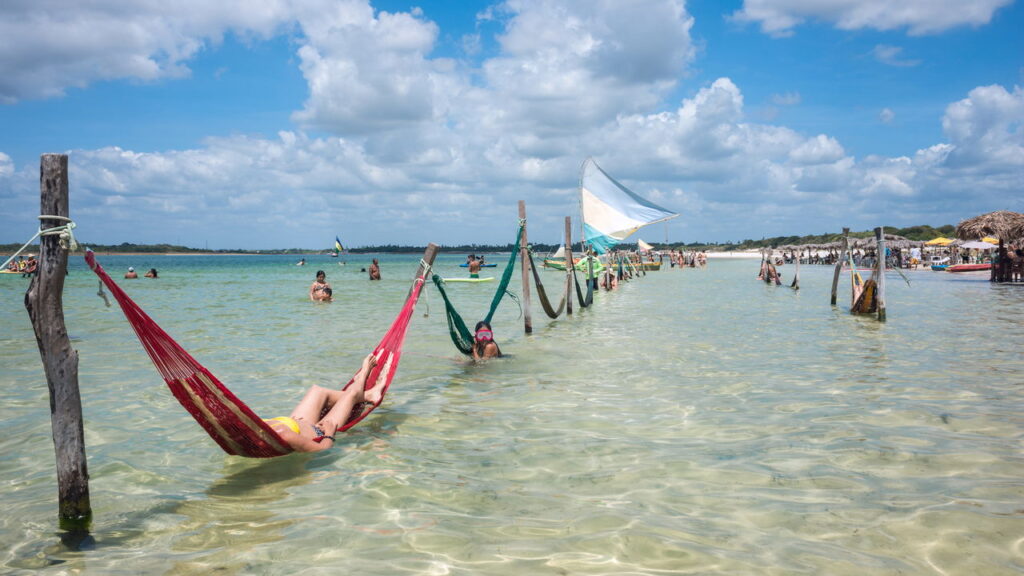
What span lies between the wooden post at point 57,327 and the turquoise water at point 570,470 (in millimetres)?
572

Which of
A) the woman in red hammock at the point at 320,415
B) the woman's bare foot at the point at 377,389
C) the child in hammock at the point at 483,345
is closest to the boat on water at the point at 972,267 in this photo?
the child in hammock at the point at 483,345

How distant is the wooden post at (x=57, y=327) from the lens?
3227 mm

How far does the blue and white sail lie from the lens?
2586 cm

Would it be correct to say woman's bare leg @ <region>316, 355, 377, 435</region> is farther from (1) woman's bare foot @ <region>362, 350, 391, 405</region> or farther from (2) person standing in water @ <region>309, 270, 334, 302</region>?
(2) person standing in water @ <region>309, 270, 334, 302</region>

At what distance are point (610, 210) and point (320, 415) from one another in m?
22.0

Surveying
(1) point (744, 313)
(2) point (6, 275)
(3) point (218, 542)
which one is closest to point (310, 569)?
(3) point (218, 542)

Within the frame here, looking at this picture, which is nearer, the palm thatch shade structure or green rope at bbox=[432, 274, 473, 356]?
green rope at bbox=[432, 274, 473, 356]

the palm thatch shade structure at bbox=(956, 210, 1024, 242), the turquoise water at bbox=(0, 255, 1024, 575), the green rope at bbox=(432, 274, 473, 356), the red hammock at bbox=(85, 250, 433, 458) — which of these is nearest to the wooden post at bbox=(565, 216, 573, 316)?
the turquoise water at bbox=(0, 255, 1024, 575)

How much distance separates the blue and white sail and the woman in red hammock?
20.5 metres

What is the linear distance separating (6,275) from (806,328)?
4949cm

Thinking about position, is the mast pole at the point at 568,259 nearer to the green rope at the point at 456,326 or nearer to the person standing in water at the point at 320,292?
the green rope at the point at 456,326

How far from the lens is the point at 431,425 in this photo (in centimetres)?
592

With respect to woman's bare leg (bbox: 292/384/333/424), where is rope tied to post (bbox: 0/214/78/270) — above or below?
above

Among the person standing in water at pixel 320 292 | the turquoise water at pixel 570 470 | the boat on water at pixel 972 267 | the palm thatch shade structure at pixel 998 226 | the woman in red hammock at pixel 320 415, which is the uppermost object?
the palm thatch shade structure at pixel 998 226
